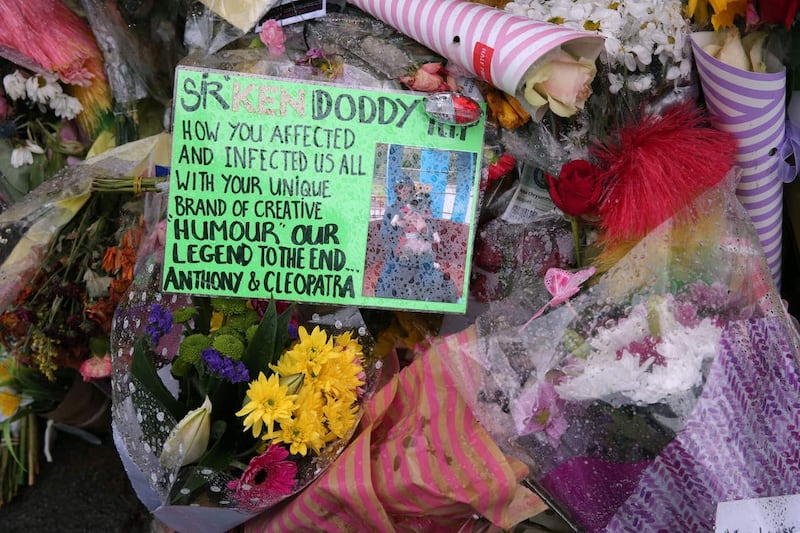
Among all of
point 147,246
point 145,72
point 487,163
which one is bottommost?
point 147,246

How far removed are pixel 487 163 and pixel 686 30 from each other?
0.41 m

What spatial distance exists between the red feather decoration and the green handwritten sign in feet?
0.83

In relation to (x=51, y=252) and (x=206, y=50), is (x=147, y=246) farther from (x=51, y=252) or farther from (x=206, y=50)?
(x=206, y=50)

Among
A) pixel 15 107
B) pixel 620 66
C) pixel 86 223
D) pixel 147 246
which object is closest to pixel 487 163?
pixel 620 66

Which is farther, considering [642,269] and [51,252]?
[51,252]

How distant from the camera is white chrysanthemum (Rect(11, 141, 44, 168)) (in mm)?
1549

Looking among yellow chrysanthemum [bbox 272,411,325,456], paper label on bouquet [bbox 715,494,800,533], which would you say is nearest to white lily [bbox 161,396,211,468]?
yellow chrysanthemum [bbox 272,411,325,456]

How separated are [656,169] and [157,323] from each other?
35.6 inches

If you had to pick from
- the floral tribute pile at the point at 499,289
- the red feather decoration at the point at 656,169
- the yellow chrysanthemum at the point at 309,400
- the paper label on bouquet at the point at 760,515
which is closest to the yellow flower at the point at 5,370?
the floral tribute pile at the point at 499,289

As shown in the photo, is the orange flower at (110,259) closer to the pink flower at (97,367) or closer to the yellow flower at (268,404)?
the pink flower at (97,367)

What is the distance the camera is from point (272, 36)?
1.34m

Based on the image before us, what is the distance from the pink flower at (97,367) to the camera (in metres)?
1.48

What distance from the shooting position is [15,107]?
1546mm

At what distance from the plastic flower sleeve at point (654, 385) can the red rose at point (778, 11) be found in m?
0.36
